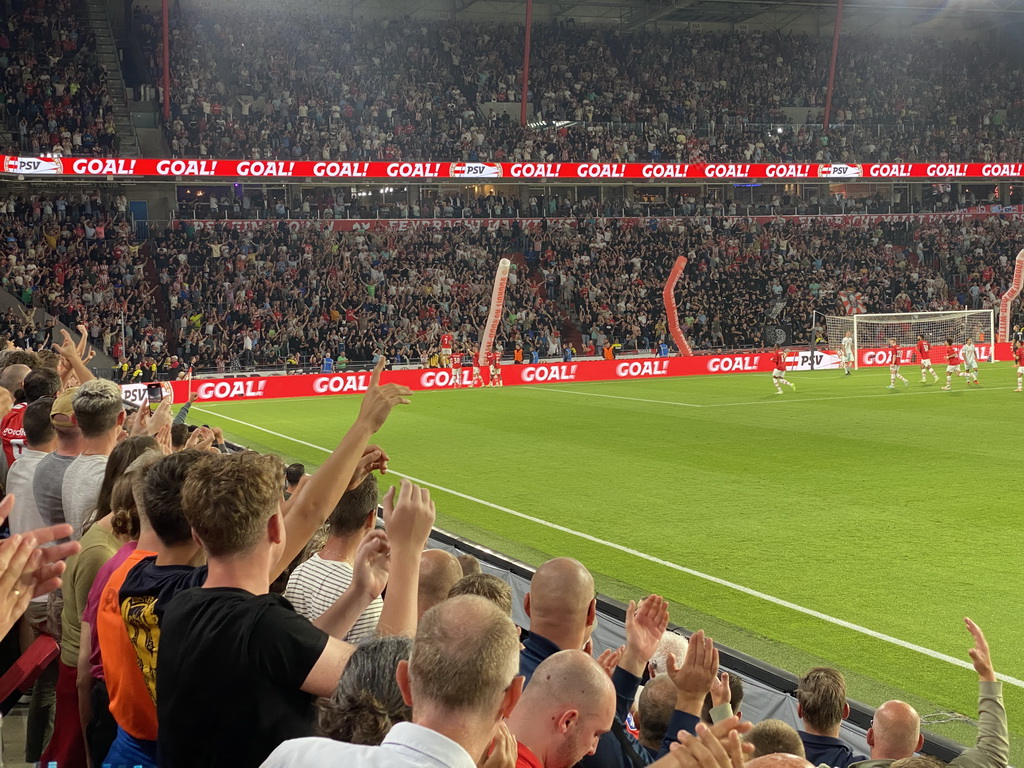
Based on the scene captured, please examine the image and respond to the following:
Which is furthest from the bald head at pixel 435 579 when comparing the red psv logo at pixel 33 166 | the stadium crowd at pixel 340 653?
the red psv logo at pixel 33 166

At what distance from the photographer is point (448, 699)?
2.40m

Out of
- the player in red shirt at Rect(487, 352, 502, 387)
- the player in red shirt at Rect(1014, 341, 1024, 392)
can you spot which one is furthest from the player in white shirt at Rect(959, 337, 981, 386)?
the player in red shirt at Rect(487, 352, 502, 387)

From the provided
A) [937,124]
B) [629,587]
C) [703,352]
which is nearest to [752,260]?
[703,352]

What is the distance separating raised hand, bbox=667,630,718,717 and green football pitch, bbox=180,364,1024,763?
14.0ft

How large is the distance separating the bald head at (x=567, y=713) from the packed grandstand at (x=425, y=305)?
0.01m

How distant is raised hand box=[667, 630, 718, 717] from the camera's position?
12.1 ft

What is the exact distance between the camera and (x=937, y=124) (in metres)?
53.7

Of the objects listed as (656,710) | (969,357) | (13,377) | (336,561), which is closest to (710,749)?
(656,710)

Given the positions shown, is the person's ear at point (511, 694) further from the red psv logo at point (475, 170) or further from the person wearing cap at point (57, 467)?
the red psv logo at point (475, 170)

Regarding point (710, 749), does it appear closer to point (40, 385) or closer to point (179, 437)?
point (179, 437)

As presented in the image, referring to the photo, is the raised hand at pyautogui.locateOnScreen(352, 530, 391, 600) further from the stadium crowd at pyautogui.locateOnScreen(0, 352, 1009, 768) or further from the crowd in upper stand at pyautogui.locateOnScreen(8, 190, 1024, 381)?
the crowd in upper stand at pyautogui.locateOnScreen(8, 190, 1024, 381)

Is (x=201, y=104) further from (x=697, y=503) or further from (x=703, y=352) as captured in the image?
(x=697, y=503)

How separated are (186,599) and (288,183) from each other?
141 feet

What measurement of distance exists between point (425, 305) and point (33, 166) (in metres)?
14.4
